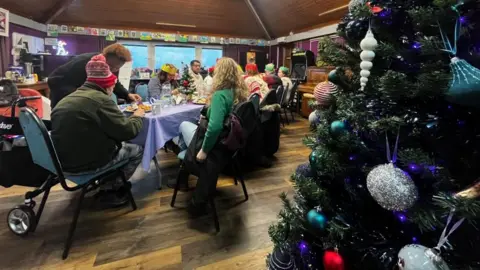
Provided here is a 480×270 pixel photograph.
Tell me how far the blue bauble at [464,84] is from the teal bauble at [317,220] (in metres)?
0.49

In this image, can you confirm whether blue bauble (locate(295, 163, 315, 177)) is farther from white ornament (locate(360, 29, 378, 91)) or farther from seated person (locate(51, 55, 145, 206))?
seated person (locate(51, 55, 145, 206))

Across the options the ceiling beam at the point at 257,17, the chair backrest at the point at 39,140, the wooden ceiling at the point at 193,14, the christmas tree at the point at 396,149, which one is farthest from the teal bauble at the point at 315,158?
the ceiling beam at the point at 257,17

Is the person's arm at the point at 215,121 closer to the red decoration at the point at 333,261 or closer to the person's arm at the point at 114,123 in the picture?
the person's arm at the point at 114,123

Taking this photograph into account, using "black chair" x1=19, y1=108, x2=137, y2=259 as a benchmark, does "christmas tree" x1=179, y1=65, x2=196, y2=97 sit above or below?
above

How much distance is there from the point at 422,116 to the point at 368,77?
20 centimetres

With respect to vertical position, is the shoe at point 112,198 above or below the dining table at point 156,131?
below

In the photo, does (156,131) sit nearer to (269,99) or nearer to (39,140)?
(39,140)

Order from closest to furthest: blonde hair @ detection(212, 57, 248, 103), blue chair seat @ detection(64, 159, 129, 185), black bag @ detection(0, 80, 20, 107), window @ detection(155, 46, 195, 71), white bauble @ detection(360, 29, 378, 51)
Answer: white bauble @ detection(360, 29, 378, 51) < blue chair seat @ detection(64, 159, 129, 185) < blonde hair @ detection(212, 57, 248, 103) < black bag @ detection(0, 80, 20, 107) < window @ detection(155, 46, 195, 71)

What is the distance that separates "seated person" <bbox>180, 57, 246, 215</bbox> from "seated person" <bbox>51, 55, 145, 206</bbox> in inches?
20.1

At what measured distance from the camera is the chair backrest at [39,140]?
58.4 inches

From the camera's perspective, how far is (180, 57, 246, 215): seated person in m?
1.85

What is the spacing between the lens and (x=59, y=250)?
5.47 feet

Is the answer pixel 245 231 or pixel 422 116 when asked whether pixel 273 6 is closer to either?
pixel 245 231

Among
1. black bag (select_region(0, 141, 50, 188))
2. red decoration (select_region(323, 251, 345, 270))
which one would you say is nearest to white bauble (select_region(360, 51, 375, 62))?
red decoration (select_region(323, 251, 345, 270))
